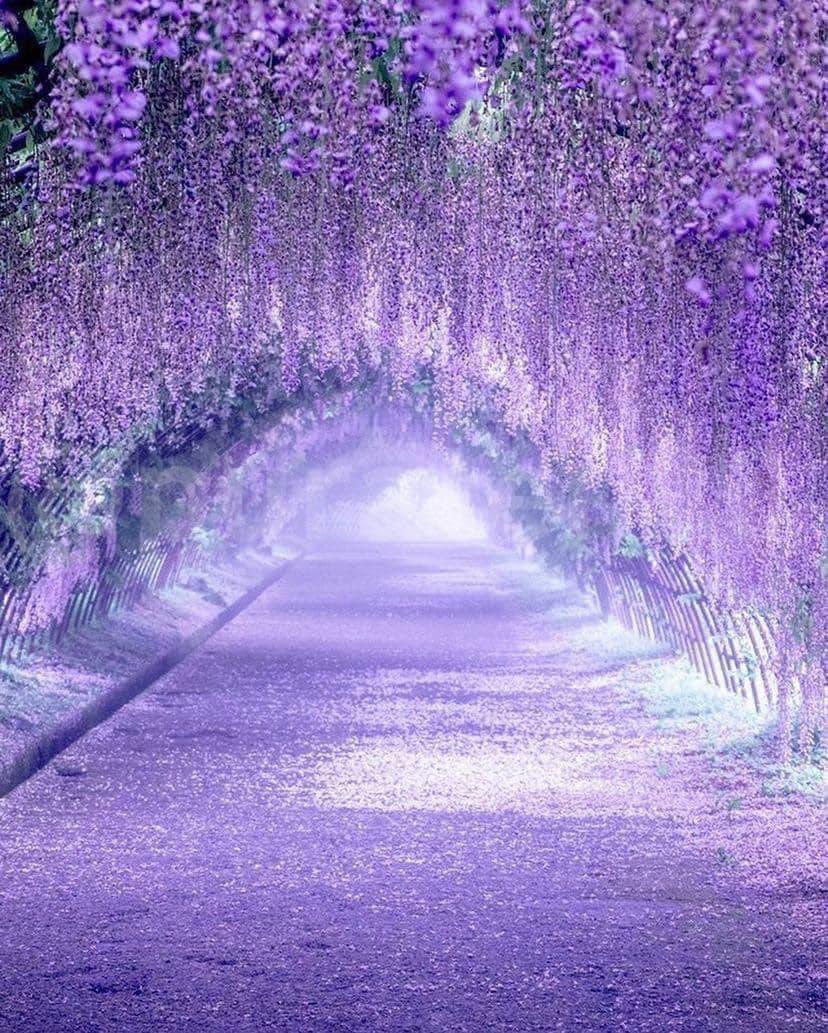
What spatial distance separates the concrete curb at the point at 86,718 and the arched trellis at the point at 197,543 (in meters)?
0.95

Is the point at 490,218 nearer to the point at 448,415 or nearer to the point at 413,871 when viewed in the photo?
the point at 413,871

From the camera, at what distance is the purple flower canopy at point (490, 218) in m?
3.95

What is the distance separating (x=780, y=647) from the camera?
920 centimetres

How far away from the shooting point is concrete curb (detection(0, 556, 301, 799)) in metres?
8.62

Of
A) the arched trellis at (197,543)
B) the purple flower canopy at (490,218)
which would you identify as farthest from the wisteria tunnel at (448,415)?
the arched trellis at (197,543)

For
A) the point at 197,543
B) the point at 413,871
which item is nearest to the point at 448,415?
the point at 413,871

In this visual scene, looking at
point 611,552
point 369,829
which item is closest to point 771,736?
point 369,829

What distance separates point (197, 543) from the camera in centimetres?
2291

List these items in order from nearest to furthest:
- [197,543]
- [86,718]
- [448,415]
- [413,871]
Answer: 1. [413,871]
2. [86,718]
3. [448,415]
4. [197,543]

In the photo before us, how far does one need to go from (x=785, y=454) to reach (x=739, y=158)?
356 centimetres

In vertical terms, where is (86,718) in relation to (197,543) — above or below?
below

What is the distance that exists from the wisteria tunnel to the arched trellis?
0.46 feet

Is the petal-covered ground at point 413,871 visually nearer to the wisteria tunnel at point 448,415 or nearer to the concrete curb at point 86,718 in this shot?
the wisteria tunnel at point 448,415

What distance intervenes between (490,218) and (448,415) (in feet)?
16.1
